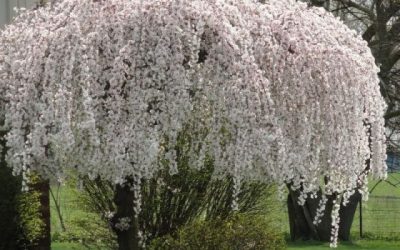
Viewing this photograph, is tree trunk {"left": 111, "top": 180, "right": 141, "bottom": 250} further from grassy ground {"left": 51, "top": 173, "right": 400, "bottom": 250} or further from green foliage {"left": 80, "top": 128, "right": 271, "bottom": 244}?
grassy ground {"left": 51, "top": 173, "right": 400, "bottom": 250}

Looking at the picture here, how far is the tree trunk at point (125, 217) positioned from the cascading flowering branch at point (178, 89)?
1009mm

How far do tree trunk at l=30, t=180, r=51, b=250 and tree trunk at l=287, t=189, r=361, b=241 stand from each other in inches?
197

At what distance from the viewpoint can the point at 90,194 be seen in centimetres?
983

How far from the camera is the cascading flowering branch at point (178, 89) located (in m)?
5.42

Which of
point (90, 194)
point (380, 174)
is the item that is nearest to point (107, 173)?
point (380, 174)

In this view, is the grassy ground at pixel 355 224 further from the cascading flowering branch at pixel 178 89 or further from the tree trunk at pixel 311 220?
the cascading flowering branch at pixel 178 89

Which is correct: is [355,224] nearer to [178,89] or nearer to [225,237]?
[225,237]

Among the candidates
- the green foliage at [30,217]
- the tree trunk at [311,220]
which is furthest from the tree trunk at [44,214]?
the tree trunk at [311,220]

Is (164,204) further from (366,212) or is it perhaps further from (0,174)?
(366,212)

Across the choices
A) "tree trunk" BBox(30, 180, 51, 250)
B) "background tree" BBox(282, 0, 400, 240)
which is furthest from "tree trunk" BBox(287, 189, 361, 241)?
"tree trunk" BBox(30, 180, 51, 250)

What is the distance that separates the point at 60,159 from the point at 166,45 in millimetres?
1089

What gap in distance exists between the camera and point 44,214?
9664 mm

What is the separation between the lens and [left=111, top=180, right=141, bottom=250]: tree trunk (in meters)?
6.89

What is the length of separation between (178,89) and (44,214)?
4731 millimetres
